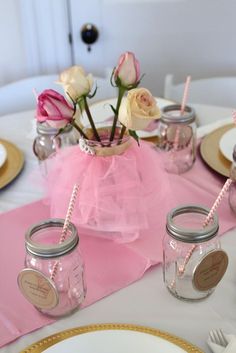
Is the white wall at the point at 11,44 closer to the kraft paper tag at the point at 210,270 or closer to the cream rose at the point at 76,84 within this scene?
the cream rose at the point at 76,84

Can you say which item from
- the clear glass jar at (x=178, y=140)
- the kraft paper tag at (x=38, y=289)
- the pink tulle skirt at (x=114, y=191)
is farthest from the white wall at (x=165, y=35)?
the kraft paper tag at (x=38, y=289)

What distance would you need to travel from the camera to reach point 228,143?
4.06 feet

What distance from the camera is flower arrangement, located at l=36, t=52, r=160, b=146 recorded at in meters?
0.82

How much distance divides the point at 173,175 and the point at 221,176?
0.11m

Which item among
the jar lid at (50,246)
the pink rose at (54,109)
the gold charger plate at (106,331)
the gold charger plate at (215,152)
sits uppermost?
the pink rose at (54,109)

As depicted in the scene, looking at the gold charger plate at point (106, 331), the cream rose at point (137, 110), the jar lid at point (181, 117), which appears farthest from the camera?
the jar lid at point (181, 117)

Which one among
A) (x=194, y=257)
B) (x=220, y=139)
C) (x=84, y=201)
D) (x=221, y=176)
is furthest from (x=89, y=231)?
(x=220, y=139)

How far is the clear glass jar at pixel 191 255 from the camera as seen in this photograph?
73 centimetres

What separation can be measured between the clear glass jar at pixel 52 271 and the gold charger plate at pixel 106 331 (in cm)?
5

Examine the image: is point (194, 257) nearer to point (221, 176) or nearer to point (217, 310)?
point (217, 310)

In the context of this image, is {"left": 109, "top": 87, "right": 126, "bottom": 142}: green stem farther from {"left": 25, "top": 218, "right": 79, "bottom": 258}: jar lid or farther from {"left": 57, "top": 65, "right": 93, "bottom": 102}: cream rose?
{"left": 25, "top": 218, "right": 79, "bottom": 258}: jar lid

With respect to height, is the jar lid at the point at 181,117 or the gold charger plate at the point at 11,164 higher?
the jar lid at the point at 181,117

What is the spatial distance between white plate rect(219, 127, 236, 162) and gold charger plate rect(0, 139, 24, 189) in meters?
0.50

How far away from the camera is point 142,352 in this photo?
26.5 inches
